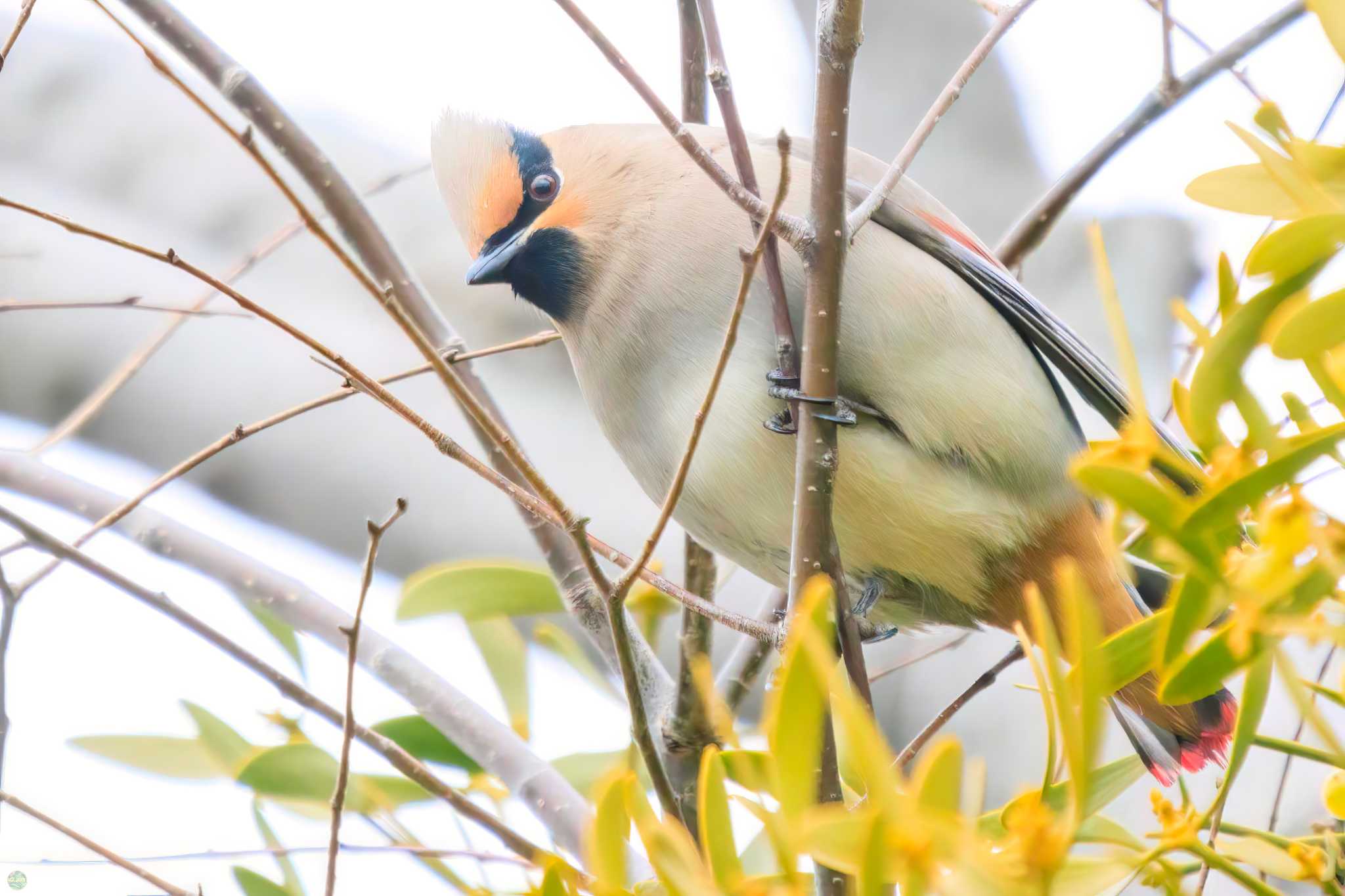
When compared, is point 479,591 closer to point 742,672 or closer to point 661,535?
point 742,672

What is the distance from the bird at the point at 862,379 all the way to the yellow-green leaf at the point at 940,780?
93 centimetres

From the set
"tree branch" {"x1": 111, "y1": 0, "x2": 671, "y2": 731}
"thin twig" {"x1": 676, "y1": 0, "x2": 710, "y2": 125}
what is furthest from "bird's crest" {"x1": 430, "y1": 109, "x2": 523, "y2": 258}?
"thin twig" {"x1": 676, "y1": 0, "x2": 710, "y2": 125}

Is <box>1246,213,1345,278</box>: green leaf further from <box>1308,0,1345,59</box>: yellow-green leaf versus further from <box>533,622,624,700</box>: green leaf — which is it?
<box>533,622,624,700</box>: green leaf

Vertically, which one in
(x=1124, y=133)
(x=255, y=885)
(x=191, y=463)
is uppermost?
(x=1124, y=133)

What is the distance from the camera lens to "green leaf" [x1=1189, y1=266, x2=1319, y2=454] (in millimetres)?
523

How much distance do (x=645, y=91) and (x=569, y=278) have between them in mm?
761

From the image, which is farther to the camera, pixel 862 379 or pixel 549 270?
pixel 549 270

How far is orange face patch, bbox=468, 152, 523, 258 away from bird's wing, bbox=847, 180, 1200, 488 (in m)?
0.42

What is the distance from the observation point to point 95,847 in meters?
1.01

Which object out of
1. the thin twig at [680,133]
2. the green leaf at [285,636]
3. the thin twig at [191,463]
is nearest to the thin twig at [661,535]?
the thin twig at [680,133]

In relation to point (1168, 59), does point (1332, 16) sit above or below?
below

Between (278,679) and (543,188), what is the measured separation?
31.8 inches

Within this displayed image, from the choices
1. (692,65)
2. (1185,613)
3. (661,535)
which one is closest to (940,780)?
(1185,613)

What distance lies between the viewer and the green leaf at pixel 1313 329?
0.50 m
